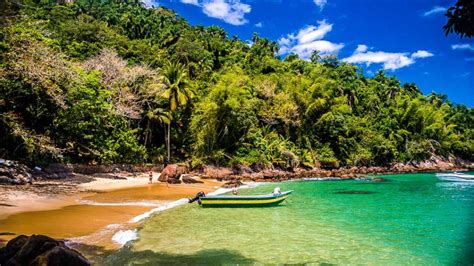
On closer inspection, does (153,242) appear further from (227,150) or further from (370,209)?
(227,150)

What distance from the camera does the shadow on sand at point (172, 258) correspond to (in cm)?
823

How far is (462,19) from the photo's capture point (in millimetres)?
4984

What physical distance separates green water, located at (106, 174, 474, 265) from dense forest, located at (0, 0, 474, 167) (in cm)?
916

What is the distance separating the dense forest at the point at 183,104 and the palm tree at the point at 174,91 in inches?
5.4

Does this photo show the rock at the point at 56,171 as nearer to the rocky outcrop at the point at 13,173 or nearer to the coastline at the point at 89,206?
the coastline at the point at 89,206

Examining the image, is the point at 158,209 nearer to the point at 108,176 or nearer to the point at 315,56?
the point at 108,176

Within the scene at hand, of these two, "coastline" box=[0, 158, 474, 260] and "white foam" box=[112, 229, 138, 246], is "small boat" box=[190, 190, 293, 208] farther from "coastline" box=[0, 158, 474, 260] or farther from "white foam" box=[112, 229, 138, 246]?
A: "white foam" box=[112, 229, 138, 246]

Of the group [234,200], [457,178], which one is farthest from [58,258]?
[457,178]

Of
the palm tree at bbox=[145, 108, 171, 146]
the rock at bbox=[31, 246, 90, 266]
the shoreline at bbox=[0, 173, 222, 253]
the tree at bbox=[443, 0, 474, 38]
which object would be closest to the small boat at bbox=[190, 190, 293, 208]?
the shoreline at bbox=[0, 173, 222, 253]

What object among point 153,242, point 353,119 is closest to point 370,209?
point 153,242

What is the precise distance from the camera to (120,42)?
51406 millimetres

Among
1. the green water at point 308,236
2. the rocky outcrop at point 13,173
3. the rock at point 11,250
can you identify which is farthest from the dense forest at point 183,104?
the green water at point 308,236

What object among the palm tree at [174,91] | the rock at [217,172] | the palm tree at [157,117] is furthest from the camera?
the palm tree at [174,91]

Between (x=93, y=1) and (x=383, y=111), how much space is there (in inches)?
2567
